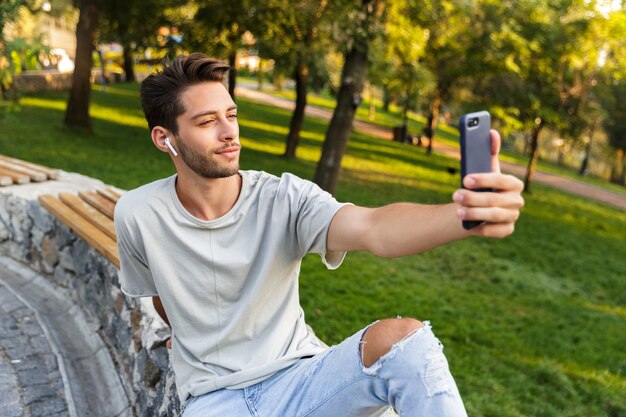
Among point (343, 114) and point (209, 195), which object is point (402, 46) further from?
point (209, 195)

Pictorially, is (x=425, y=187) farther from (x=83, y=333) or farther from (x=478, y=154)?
(x=478, y=154)

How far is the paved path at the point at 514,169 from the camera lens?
2288 cm

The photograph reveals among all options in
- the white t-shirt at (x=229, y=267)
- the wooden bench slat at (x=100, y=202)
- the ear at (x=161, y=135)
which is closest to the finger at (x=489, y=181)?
the white t-shirt at (x=229, y=267)

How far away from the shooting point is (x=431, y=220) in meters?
1.63

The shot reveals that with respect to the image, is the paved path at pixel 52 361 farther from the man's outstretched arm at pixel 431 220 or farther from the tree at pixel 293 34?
the tree at pixel 293 34

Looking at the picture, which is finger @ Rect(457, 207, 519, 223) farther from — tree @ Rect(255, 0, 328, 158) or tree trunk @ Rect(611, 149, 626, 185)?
tree trunk @ Rect(611, 149, 626, 185)

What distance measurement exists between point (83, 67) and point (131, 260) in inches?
500

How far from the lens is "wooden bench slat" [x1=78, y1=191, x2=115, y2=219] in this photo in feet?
16.0

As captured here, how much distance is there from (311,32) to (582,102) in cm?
832

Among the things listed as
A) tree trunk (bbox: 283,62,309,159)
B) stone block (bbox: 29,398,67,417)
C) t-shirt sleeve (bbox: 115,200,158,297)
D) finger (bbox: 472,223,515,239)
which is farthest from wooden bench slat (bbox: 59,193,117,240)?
tree trunk (bbox: 283,62,309,159)

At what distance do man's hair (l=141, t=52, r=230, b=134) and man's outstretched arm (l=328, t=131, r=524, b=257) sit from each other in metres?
0.79

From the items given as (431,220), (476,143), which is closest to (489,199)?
(476,143)

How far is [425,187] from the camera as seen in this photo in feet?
54.1

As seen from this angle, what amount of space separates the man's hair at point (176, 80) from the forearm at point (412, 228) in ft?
2.97
